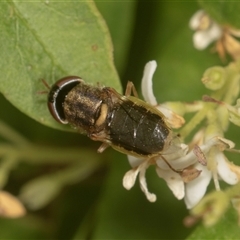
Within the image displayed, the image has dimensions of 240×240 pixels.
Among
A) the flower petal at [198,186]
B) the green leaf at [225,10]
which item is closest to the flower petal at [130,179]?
the flower petal at [198,186]

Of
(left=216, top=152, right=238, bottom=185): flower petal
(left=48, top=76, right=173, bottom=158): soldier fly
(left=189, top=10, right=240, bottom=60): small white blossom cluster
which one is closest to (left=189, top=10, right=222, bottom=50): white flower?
A: (left=189, top=10, right=240, bottom=60): small white blossom cluster

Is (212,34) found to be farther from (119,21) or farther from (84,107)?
(84,107)

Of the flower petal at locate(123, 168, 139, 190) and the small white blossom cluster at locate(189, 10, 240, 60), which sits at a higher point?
the small white blossom cluster at locate(189, 10, 240, 60)

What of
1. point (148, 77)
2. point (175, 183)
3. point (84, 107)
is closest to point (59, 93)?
point (84, 107)

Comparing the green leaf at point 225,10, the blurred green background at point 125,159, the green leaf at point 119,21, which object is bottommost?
the blurred green background at point 125,159

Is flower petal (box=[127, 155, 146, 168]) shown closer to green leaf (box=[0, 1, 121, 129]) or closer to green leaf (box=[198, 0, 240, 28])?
green leaf (box=[0, 1, 121, 129])

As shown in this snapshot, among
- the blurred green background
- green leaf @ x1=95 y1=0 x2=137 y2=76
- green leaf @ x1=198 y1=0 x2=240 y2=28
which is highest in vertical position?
green leaf @ x1=198 y1=0 x2=240 y2=28

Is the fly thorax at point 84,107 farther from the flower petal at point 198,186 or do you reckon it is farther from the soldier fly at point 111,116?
the flower petal at point 198,186

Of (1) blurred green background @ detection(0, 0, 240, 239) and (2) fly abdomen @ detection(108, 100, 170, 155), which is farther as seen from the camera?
(1) blurred green background @ detection(0, 0, 240, 239)
